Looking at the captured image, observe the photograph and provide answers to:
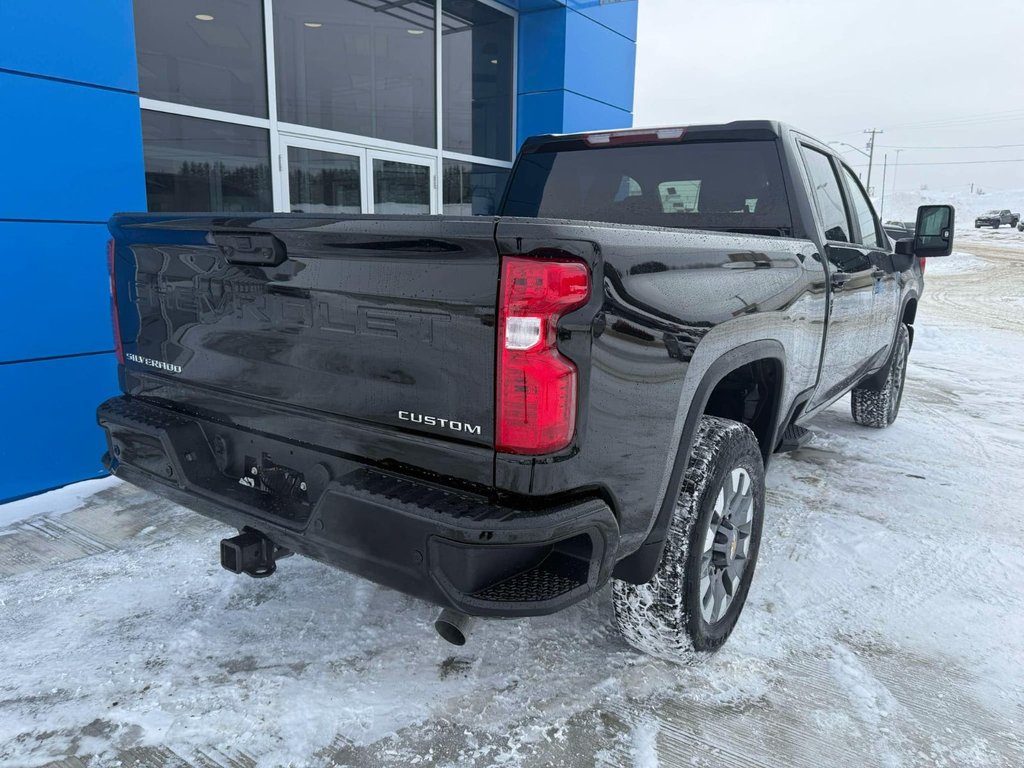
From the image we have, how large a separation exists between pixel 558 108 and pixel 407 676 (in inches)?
302

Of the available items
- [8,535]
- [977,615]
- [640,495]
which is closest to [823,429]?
[977,615]

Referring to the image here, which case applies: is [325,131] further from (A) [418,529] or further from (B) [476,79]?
(A) [418,529]

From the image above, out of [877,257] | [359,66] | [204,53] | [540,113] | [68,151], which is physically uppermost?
[359,66]

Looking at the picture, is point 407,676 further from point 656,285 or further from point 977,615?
point 977,615

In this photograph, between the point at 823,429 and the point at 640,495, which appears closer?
the point at 640,495

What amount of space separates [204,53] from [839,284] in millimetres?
4881

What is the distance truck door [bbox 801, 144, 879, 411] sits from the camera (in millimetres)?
3504

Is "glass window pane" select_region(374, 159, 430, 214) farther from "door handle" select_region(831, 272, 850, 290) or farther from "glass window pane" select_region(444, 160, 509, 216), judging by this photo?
"door handle" select_region(831, 272, 850, 290)

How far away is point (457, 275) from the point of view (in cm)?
181

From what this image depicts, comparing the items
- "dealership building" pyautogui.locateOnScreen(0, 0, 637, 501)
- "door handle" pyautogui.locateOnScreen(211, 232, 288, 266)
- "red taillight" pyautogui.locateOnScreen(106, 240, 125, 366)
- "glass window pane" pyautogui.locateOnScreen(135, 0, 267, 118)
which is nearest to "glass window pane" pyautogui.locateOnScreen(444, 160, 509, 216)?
"dealership building" pyautogui.locateOnScreen(0, 0, 637, 501)

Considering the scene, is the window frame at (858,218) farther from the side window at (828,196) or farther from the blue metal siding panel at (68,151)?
the blue metal siding panel at (68,151)

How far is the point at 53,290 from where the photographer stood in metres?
4.29

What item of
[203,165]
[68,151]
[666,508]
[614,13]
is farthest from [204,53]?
[614,13]

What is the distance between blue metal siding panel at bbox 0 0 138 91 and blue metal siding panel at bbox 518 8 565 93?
17.6 feet
